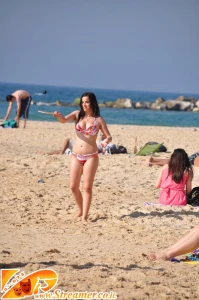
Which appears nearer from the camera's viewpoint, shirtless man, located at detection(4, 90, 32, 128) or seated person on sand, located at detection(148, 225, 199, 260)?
seated person on sand, located at detection(148, 225, 199, 260)

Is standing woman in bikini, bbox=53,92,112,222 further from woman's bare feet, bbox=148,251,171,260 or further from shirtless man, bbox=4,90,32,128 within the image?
shirtless man, bbox=4,90,32,128

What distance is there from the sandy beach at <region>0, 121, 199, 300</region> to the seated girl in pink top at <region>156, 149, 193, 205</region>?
247mm

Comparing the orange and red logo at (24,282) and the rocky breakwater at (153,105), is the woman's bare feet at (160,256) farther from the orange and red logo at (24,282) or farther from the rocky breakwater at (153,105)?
the rocky breakwater at (153,105)

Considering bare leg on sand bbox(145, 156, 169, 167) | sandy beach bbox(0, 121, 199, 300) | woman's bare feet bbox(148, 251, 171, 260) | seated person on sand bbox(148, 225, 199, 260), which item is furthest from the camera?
bare leg on sand bbox(145, 156, 169, 167)

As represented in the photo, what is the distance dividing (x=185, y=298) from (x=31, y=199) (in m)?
4.73

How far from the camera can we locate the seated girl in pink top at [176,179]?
30.3 ft

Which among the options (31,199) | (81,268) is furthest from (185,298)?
(31,199)

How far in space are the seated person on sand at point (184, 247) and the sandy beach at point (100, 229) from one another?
0.09 metres

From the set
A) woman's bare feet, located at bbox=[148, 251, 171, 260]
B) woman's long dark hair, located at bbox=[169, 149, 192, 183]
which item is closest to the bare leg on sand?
woman's long dark hair, located at bbox=[169, 149, 192, 183]

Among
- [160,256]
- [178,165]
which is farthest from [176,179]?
[160,256]

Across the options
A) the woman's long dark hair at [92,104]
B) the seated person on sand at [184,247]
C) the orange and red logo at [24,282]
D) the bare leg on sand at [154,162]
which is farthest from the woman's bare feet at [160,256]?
the bare leg on sand at [154,162]

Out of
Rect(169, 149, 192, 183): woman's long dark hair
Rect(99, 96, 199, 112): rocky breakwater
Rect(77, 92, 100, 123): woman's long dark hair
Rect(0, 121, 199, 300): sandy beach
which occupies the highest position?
Rect(77, 92, 100, 123): woman's long dark hair

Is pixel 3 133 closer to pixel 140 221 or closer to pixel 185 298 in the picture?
pixel 140 221

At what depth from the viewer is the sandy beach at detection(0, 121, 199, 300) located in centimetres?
566
